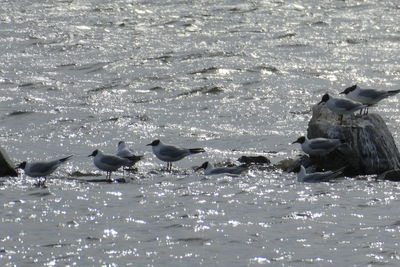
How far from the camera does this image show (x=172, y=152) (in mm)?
15570

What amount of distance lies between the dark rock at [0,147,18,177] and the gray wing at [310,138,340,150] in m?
3.98

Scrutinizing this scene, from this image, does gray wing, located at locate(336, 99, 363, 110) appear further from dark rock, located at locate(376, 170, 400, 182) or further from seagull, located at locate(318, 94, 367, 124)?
dark rock, located at locate(376, 170, 400, 182)

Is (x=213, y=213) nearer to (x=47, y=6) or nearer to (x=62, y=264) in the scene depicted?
(x=62, y=264)

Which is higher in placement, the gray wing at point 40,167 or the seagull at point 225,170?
the gray wing at point 40,167

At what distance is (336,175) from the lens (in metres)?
14.5

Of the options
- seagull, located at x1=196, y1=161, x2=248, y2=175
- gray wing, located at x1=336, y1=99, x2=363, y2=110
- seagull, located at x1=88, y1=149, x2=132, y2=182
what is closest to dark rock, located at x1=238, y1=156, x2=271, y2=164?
seagull, located at x1=196, y1=161, x2=248, y2=175

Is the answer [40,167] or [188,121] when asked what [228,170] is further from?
[188,121]

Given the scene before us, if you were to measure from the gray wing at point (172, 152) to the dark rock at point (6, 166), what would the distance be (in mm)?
2119

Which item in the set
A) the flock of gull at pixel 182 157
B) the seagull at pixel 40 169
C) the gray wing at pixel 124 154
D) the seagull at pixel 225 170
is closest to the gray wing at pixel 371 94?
the flock of gull at pixel 182 157

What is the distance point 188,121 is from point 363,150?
565 centimetres

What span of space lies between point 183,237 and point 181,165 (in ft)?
17.5

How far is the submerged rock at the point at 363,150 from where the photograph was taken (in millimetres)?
14703

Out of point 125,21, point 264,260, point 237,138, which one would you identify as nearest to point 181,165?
point 237,138

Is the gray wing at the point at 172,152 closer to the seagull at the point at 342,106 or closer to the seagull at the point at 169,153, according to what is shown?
the seagull at the point at 169,153
